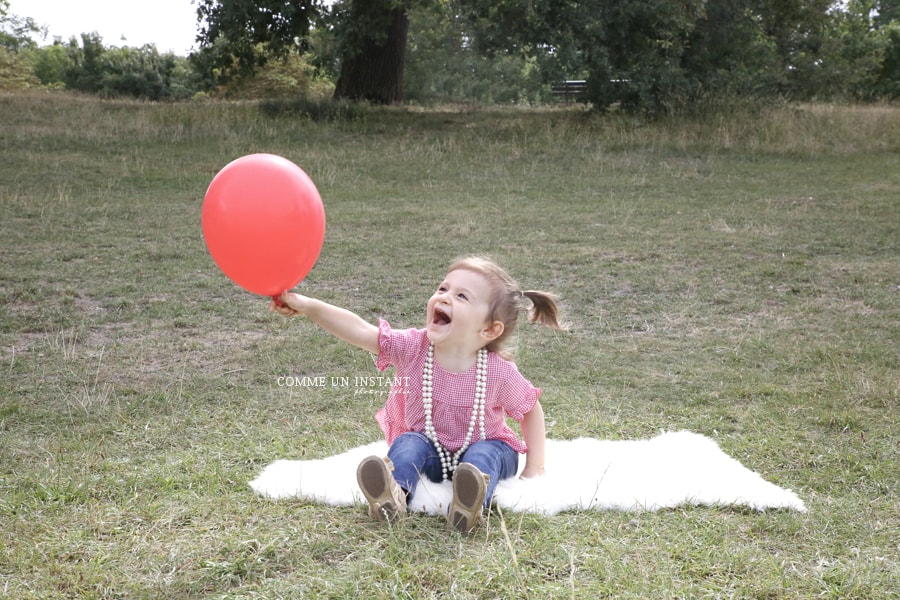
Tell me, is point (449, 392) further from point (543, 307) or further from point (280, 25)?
point (280, 25)

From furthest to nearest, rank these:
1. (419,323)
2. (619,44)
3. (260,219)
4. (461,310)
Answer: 1. (619,44)
2. (419,323)
3. (461,310)
4. (260,219)

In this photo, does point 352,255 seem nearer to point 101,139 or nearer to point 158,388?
point 158,388

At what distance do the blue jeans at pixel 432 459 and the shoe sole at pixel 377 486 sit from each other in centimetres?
16

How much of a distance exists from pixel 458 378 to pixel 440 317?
243mm

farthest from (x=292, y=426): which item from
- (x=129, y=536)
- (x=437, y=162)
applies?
(x=437, y=162)

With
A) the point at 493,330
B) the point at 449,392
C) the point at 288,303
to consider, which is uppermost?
the point at 288,303

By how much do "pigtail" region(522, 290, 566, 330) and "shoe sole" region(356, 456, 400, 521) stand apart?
989mm

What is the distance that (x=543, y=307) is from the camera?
367 cm

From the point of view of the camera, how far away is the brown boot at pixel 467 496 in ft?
9.77

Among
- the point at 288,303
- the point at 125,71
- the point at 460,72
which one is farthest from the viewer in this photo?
the point at 460,72

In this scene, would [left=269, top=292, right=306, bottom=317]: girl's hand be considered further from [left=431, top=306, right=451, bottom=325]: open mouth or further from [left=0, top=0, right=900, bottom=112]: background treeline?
[left=0, top=0, right=900, bottom=112]: background treeline

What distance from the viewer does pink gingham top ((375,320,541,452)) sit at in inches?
135

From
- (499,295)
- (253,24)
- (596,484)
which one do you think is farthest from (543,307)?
(253,24)

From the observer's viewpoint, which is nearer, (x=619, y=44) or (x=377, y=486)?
(x=377, y=486)
